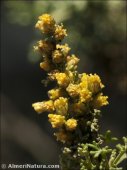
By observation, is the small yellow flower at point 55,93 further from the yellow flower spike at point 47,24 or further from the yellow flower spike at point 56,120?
the yellow flower spike at point 47,24

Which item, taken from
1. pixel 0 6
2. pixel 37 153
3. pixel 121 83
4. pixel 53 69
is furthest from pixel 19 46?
pixel 53 69

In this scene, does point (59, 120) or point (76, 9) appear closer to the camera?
point (59, 120)

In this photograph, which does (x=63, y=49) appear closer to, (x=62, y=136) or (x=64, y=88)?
(x=64, y=88)

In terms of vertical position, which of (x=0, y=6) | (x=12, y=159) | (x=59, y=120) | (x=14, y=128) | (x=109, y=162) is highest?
(x=0, y=6)

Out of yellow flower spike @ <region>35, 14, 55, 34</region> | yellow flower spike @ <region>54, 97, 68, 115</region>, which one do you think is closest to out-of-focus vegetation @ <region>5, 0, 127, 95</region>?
yellow flower spike @ <region>35, 14, 55, 34</region>

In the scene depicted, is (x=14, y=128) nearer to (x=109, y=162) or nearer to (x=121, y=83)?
(x=121, y=83)

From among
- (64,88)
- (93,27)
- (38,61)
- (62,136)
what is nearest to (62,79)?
(64,88)
